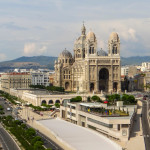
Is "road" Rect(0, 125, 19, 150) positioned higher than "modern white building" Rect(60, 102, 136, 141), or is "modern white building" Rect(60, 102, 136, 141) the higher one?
"modern white building" Rect(60, 102, 136, 141)

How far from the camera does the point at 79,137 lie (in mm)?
74625

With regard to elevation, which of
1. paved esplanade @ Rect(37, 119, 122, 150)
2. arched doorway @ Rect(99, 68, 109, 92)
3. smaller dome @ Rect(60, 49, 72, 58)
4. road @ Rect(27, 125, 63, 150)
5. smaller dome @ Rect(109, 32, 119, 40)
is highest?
smaller dome @ Rect(109, 32, 119, 40)

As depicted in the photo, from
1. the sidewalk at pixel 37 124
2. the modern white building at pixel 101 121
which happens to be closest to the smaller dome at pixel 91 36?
the sidewalk at pixel 37 124

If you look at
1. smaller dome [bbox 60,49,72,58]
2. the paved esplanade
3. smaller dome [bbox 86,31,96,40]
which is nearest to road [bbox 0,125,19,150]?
the paved esplanade

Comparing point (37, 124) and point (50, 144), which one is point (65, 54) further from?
point (50, 144)

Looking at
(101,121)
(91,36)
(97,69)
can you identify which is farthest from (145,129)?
(91,36)

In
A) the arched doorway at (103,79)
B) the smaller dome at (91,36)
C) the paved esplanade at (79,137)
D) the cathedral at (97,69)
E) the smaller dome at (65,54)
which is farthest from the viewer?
the smaller dome at (65,54)

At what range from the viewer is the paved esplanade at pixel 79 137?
219 feet

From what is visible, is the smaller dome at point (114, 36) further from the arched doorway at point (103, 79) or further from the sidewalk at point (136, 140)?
the sidewalk at point (136, 140)

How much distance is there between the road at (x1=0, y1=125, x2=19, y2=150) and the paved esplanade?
8.78 metres

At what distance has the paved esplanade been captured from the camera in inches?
2623

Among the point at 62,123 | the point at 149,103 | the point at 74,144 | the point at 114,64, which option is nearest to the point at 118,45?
the point at 114,64

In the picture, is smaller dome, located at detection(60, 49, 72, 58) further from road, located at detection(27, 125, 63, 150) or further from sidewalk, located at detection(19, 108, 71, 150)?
road, located at detection(27, 125, 63, 150)

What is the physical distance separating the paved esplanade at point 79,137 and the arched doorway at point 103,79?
259 feet
